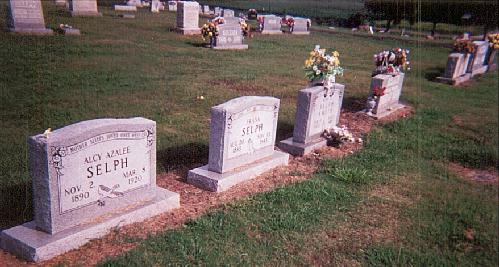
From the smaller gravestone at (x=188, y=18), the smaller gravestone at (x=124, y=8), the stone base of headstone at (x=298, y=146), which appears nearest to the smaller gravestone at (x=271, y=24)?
the smaller gravestone at (x=188, y=18)

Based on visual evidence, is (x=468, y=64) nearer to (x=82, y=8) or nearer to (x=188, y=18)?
(x=188, y=18)

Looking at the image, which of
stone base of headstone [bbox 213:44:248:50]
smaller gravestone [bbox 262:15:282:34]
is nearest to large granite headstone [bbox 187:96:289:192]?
stone base of headstone [bbox 213:44:248:50]

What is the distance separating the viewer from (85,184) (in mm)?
4426

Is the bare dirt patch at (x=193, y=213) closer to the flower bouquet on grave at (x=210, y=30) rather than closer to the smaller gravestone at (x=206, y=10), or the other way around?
the flower bouquet on grave at (x=210, y=30)

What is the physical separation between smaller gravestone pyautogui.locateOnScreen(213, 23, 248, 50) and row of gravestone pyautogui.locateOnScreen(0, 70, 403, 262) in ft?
39.7

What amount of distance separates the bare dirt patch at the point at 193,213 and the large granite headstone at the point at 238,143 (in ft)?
0.51

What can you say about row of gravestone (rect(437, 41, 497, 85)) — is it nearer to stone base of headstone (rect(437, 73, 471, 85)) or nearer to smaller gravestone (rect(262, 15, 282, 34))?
stone base of headstone (rect(437, 73, 471, 85))

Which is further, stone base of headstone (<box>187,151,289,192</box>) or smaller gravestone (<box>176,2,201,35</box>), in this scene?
smaller gravestone (<box>176,2,201,35</box>)

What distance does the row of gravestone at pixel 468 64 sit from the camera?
52.0 ft

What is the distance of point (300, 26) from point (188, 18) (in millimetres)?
8572

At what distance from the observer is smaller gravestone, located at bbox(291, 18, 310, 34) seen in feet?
85.7

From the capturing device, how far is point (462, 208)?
5.71m

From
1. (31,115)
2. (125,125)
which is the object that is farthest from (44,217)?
(31,115)

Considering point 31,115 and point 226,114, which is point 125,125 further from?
point 31,115
